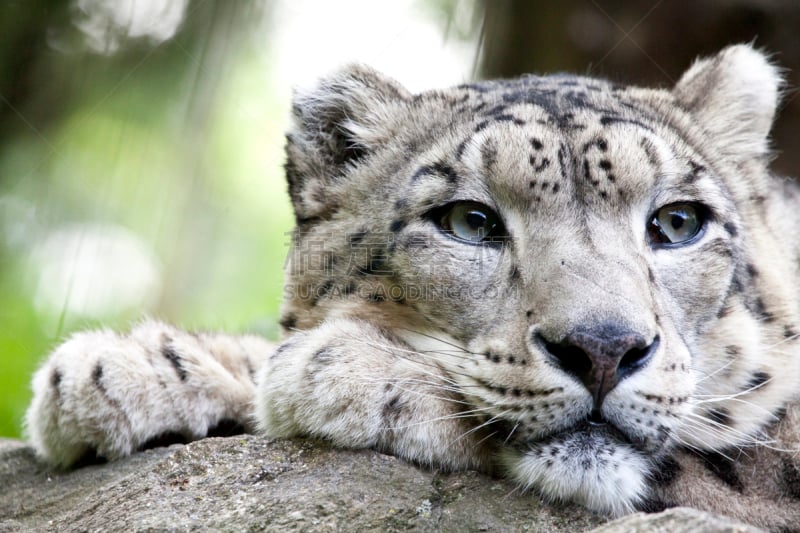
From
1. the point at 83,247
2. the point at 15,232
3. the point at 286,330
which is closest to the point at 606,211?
the point at 286,330

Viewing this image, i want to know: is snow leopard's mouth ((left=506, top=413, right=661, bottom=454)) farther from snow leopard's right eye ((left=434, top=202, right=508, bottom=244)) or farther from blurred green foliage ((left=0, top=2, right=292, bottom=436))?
blurred green foliage ((left=0, top=2, right=292, bottom=436))

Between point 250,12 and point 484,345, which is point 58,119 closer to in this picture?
point 250,12

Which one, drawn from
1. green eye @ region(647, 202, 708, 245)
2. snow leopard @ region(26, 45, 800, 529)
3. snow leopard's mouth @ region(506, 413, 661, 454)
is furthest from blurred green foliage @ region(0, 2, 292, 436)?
snow leopard's mouth @ region(506, 413, 661, 454)

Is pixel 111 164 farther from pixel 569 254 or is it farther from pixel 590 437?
pixel 590 437

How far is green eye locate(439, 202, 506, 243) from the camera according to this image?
3.47 metres

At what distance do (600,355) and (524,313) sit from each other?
1.38 ft

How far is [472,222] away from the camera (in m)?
3.50

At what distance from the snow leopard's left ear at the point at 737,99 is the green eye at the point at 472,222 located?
1.48m

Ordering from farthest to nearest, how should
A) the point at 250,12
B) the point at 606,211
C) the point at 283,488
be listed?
the point at 250,12
the point at 606,211
the point at 283,488

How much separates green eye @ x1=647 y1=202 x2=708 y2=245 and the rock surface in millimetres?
1250

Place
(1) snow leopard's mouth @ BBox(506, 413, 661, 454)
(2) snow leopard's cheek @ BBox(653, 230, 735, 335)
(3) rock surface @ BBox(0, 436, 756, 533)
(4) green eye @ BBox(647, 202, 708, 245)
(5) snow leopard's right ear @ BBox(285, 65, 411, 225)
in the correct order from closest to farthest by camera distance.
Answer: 1. (3) rock surface @ BBox(0, 436, 756, 533)
2. (1) snow leopard's mouth @ BBox(506, 413, 661, 454)
3. (2) snow leopard's cheek @ BBox(653, 230, 735, 335)
4. (4) green eye @ BBox(647, 202, 708, 245)
5. (5) snow leopard's right ear @ BBox(285, 65, 411, 225)

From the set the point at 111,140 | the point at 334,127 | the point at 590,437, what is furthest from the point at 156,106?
the point at 590,437

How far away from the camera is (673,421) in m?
2.90

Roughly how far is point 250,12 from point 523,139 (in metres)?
3.95
